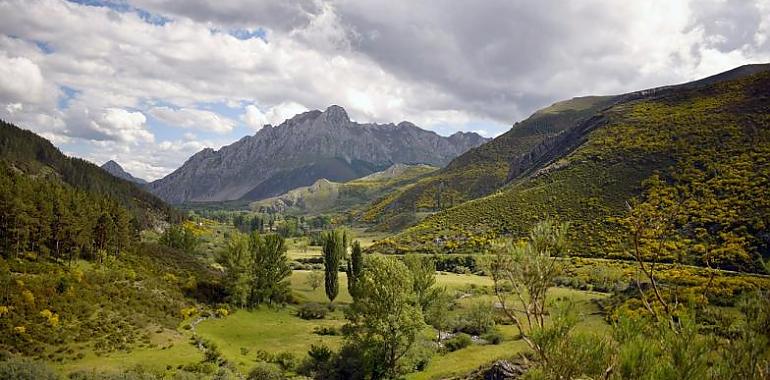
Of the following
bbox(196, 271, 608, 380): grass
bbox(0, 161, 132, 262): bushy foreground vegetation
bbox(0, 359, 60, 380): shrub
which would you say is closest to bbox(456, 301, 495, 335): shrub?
bbox(196, 271, 608, 380): grass

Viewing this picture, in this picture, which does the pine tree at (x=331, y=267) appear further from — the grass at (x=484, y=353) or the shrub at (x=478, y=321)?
the grass at (x=484, y=353)

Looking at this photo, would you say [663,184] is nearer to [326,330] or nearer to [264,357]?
[326,330]

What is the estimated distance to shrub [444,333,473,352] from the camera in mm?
51972

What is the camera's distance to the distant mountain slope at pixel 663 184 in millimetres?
74125

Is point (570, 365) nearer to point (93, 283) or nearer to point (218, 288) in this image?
point (93, 283)

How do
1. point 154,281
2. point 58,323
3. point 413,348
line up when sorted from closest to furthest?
1. point 58,323
2. point 413,348
3. point 154,281

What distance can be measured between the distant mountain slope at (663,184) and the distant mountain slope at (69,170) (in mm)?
107101

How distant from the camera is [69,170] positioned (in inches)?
6407

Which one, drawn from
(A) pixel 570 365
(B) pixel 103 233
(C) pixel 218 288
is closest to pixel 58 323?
(B) pixel 103 233

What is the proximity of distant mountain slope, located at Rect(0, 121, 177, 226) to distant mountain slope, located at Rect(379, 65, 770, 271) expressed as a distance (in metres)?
107

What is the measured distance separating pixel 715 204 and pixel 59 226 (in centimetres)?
10205

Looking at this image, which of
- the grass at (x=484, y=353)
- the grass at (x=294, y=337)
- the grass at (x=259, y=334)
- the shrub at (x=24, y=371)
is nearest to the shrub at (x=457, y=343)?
the grass at (x=484, y=353)

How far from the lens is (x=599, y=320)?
170 feet

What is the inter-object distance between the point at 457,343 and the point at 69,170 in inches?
6720
